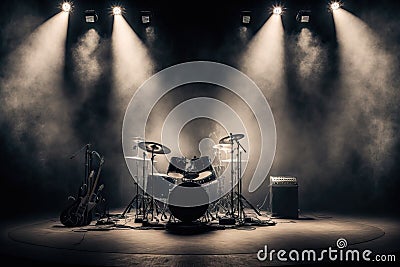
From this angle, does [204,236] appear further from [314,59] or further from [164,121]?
[314,59]

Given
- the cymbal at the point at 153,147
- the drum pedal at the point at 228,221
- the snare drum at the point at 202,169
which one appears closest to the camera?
the drum pedal at the point at 228,221

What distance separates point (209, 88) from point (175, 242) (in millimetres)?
5634

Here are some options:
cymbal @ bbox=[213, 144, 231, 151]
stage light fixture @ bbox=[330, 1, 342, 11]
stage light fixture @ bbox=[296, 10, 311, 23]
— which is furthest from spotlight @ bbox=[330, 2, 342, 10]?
cymbal @ bbox=[213, 144, 231, 151]

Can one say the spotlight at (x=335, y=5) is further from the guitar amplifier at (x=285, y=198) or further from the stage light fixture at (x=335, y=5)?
the guitar amplifier at (x=285, y=198)

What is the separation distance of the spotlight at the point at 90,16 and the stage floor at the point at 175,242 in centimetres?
506

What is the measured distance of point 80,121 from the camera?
28.8 feet

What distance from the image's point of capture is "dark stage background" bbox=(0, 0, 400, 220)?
8109 mm

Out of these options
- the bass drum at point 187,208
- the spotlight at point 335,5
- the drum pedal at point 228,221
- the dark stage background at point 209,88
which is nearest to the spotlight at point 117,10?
the dark stage background at point 209,88

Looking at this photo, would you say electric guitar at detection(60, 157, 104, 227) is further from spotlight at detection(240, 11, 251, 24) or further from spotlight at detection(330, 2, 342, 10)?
spotlight at detection(330, 2, 342, 10)

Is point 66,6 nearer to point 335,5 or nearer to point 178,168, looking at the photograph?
point 178,168

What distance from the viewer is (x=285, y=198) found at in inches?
270

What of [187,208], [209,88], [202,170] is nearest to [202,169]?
[202,170]

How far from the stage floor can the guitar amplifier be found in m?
0.86

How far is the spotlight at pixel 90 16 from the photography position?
8.49 m
